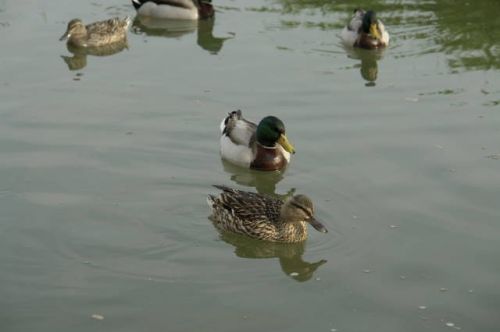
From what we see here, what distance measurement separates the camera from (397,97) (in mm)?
14844

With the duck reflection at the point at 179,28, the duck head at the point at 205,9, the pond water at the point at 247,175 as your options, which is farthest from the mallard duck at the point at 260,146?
the duck head at the point at 205,9

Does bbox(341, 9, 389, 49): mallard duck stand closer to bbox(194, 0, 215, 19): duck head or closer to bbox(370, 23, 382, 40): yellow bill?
bbox(370, 23, 382, 40): yellow bill

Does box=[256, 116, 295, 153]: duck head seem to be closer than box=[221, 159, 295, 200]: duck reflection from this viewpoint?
No

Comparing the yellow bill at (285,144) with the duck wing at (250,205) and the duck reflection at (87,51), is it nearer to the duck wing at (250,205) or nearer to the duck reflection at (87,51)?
the duck wing at (250,205)

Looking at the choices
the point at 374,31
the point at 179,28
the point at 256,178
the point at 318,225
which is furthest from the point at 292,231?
the point at 179,28

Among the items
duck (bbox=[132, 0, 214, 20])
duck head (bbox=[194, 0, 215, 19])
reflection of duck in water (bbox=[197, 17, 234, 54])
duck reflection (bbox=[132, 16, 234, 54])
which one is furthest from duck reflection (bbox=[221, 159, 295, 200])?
duck (bbox=[132, 0, 214, 20])

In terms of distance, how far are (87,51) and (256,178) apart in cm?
555

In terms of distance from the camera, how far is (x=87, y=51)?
1741 centimetres

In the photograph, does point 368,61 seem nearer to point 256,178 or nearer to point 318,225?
point 256,178

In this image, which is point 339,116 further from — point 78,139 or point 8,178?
point 8,178

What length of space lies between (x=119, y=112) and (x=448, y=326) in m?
6.25

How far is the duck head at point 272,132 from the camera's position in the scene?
41.7 ft

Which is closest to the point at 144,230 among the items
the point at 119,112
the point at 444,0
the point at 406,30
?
the point at 119,112

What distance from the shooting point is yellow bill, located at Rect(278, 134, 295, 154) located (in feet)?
41.1
